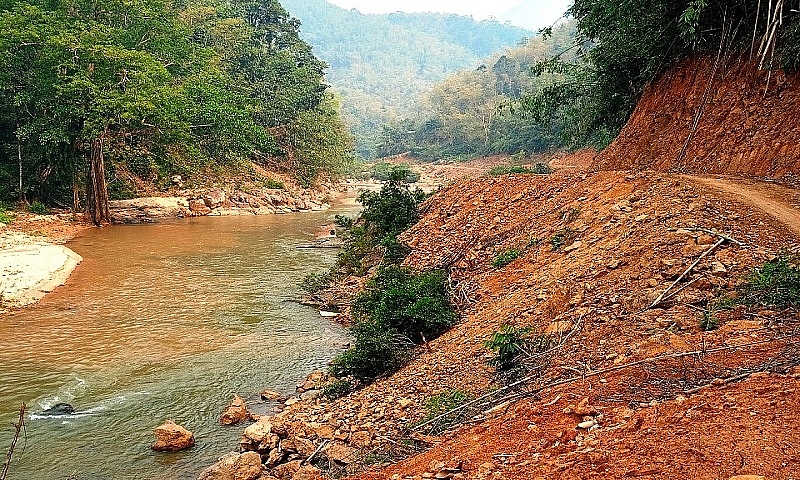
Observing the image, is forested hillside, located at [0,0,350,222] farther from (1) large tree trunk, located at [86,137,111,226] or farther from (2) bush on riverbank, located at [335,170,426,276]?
(2) bush on riverbank, located at [335,170,426,276]

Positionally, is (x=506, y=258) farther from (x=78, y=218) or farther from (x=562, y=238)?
(x=78, y=218)

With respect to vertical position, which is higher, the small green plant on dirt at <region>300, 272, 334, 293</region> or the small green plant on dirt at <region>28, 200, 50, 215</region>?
the small green plant on dirt at <region>28, 200, 50, 215</region>

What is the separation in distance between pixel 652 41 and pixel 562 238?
21.8 ft

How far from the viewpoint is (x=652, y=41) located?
548 inches

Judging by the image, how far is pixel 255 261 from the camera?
20000 millimetres

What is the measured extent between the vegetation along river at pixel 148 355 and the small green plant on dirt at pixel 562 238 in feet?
14.2

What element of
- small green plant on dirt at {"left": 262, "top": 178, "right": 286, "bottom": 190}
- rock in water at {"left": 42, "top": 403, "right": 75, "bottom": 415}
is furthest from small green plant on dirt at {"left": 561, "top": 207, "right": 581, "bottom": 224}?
small green plant on dirt at {"left": 262, "top": 178, "right": 286, "bottom": 190}

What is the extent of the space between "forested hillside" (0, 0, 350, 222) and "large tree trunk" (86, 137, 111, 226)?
5 cm

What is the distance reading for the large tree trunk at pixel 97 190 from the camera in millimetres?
25484

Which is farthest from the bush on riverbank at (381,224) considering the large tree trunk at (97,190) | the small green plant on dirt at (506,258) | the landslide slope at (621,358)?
the large tree trunk at (97,190)

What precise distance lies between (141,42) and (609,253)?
26.2 metres

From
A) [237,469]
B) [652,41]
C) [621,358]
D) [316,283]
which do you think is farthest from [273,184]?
[621,358]

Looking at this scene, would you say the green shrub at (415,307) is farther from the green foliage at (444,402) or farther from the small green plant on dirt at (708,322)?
the small green plant on dirt at (708,322)

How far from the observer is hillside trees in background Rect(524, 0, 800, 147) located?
11219mm
